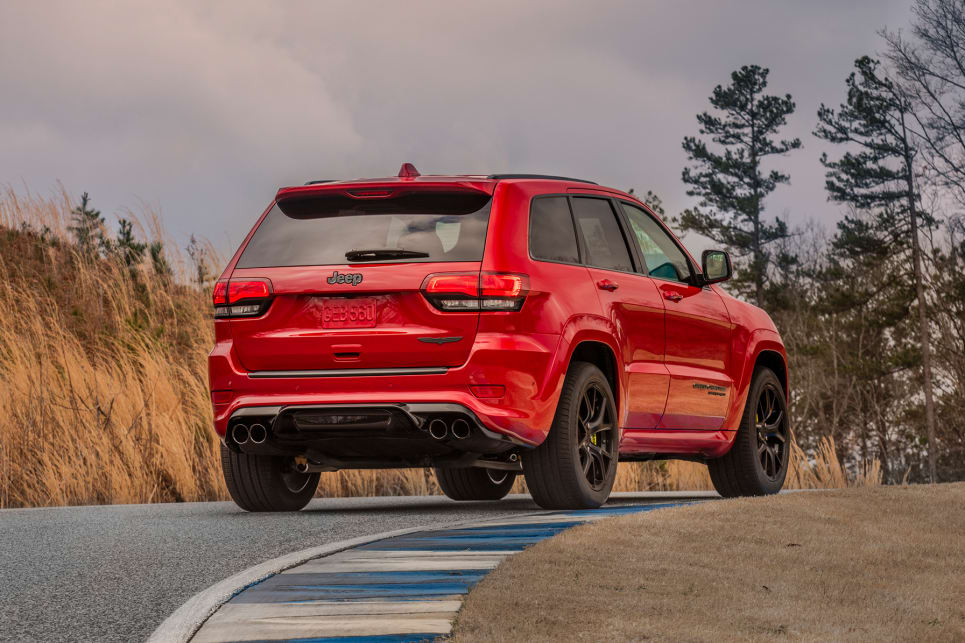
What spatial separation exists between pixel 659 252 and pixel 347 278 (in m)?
2.91

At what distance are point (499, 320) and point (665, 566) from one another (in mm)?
2309

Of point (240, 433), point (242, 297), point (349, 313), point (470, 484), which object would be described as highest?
point (242, 297)

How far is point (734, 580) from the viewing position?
5.38 metres

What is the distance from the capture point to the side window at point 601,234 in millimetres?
8734

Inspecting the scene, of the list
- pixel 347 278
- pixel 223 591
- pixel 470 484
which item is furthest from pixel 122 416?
pixel 223 591

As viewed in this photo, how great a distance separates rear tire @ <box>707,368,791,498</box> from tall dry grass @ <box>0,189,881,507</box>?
91.5 inches

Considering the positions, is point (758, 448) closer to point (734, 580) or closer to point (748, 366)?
point (748, 366)

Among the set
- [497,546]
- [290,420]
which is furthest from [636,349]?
[497,546]

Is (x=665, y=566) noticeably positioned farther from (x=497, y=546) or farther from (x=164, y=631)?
(x=164, y=631)

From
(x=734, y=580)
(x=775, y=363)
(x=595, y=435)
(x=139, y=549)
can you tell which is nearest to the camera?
(x=734, y=580)

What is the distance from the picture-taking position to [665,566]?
5539 millimetres

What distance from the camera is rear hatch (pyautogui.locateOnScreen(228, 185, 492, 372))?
24.6 ft

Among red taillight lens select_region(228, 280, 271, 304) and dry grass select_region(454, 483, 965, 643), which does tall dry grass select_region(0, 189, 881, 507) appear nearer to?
red taillight lens select_region(228, 280, 271, 304)

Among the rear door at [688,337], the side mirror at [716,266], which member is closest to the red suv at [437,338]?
the rear door at [688,337]
